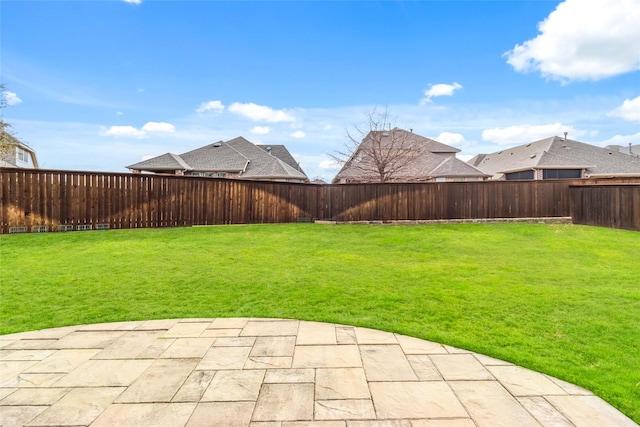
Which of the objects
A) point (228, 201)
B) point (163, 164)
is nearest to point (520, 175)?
point (228, 201)

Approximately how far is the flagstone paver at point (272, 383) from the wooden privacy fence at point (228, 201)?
646 centimetres

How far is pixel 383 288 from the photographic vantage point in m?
4.26

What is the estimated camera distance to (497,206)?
1107cm

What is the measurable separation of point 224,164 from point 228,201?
523 inches

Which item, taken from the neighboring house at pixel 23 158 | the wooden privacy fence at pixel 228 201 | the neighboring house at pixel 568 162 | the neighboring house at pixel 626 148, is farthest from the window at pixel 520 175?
the neighboring house at pixel 23 158

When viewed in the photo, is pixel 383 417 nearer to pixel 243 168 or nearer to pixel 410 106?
pixel 410 106

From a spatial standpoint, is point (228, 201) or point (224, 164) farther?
point (224, 164)

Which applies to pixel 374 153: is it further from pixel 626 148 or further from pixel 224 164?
pixel 626 148

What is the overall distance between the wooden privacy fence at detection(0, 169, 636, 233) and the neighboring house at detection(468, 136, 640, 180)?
1527 cm

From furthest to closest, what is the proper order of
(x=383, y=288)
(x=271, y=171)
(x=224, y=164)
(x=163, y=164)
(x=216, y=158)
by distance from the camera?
(x=216, y=158)
(x=224, y=164)
(x=271, y=171)
(x=163, y=164)
(x=383, y=288)

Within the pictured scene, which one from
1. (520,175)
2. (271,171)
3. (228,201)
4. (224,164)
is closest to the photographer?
(228,201)

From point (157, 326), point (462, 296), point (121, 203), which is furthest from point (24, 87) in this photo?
point (462, 296)

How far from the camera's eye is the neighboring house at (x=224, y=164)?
69.6 ft

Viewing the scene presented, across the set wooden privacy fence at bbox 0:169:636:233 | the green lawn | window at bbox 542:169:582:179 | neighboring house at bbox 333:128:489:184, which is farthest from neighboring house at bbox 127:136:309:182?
window at bbox 542:169:582:179
